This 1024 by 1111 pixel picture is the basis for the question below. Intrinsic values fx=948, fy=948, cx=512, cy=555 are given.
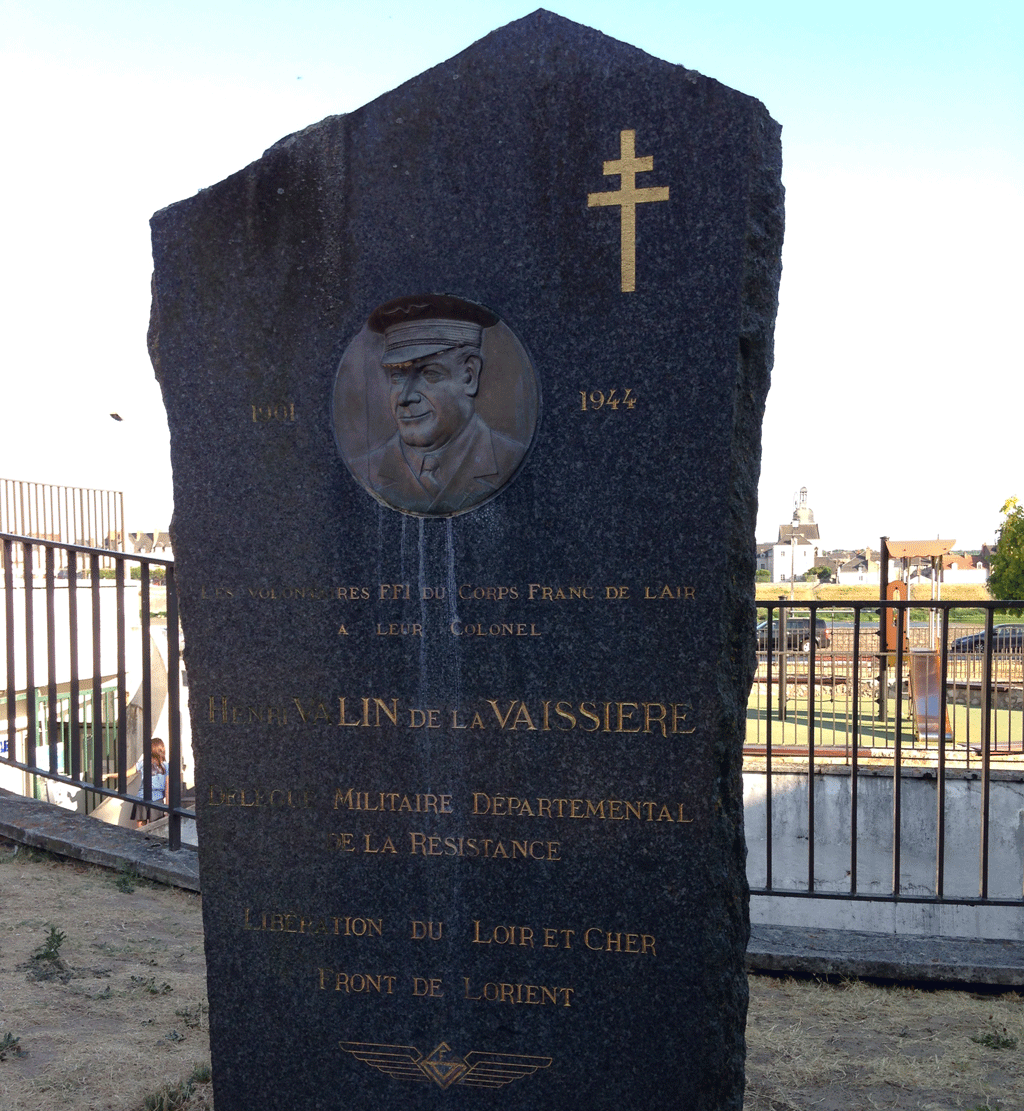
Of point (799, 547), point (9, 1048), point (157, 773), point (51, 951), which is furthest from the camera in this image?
point (799, 547)

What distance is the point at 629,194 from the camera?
2.58 m

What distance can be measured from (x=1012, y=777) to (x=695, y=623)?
309 inches

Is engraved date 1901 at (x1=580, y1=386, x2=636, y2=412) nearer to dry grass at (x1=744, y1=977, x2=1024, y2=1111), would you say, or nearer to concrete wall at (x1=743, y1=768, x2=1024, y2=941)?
dry grass at (x1=744, y1=977, x2=1024, y2=1111)

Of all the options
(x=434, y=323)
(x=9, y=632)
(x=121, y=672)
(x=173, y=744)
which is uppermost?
(x=434, y=323)

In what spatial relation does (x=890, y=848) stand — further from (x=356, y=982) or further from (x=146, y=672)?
(x=356, y=982)

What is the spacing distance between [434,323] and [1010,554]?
114ft

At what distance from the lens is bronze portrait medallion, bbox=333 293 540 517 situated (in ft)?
Result: 8.77

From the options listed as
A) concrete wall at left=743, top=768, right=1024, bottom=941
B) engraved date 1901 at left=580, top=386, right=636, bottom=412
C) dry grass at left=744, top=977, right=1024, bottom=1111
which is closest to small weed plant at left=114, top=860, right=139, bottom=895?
dry grass at left=744, top=977, right=1024, bottom=1111

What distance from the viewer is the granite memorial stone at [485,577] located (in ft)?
8.50

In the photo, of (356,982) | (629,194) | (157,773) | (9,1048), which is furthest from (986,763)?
(157,773)

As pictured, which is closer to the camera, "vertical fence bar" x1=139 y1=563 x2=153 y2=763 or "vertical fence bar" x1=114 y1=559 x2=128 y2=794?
"vertical fence bar" x1=139 y1=563 x2=153 y2=763

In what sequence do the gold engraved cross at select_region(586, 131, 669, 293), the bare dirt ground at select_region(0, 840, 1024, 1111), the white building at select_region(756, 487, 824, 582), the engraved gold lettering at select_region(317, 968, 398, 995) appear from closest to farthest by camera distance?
the gold engraved cross at select_region(586, 131, 669, 293)
the engraved gold lettering at select_region(317, 968, 398, 995)
the bare dirt ground at select_region(0, 840, 1024, 1111)
the white building at select_region(756, 487, 824, 582)

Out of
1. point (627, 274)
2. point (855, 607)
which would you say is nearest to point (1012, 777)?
point (855, 607)

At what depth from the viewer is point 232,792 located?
2941 millimetres
